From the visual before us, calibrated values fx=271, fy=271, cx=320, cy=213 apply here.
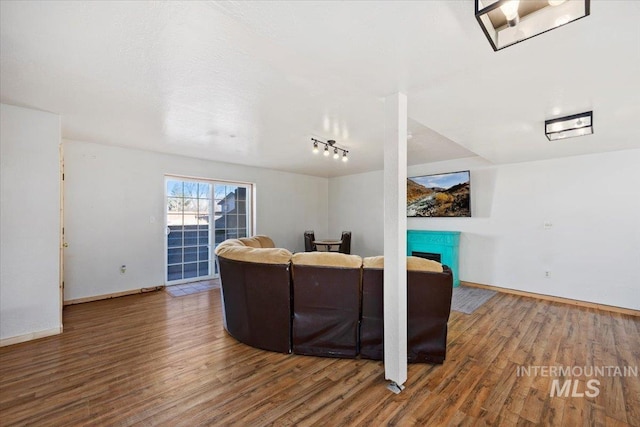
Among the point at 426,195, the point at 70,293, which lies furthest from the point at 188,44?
the point at 426,195

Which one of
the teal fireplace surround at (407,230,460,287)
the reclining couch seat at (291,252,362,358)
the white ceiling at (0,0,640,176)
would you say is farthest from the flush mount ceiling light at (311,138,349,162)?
the teal fireplace surround at (407,230,460,287)

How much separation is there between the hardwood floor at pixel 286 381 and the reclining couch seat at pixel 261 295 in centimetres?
15

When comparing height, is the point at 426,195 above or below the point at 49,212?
above

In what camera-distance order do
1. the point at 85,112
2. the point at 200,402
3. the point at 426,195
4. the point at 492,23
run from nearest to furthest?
the point at 492,23, the point at 200,402, the point at 85,112, the point at 426,195

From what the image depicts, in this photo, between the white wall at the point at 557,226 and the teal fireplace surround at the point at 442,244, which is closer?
the white wall at the point at 557,226

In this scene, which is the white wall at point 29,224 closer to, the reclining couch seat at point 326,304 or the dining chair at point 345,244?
the reclining couch seat at point 326,304

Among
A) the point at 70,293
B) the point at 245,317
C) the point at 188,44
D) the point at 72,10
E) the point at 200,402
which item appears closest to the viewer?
the point at 72,10

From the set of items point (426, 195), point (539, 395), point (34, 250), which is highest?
point (426, 195)

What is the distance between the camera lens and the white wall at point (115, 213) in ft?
13.6

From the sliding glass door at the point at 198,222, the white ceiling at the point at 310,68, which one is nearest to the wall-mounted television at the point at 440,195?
the white ceiling at the point at 310,68

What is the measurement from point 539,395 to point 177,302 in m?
4.46

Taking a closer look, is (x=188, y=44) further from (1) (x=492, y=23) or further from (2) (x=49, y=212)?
(2) (x=49, y=212)

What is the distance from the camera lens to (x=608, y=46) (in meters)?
1.61

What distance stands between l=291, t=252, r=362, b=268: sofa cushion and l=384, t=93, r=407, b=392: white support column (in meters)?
0.38
